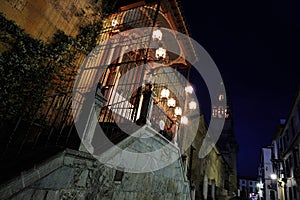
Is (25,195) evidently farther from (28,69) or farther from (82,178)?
(28,69)

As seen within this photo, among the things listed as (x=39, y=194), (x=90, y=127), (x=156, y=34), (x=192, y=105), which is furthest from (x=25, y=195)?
(x=192, y=105)

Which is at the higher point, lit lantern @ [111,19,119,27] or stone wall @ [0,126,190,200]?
lit lantern @ [111,19,119,27]

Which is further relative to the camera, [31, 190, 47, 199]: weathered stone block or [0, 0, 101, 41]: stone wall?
[0, 0, 101, 41]: stone wall

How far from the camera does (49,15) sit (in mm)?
7504

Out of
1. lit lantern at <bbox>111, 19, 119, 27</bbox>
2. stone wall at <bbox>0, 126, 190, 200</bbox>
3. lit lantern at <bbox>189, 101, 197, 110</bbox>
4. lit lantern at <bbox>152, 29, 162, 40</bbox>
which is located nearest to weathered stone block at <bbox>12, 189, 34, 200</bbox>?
stone wall at <bbox>0, 126, 190, 200</bbox>

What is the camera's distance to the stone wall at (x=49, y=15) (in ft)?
21.0

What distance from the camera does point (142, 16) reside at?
11094 millimetres

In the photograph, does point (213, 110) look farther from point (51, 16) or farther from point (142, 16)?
point (51, 16)

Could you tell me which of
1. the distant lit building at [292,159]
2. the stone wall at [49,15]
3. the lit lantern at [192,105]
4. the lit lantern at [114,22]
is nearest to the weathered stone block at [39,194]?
the stone wall at [49,15]

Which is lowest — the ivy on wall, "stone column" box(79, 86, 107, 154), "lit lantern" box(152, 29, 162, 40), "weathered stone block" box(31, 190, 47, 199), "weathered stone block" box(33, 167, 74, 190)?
"weathered stone block" box(31, 190, 47, 199)

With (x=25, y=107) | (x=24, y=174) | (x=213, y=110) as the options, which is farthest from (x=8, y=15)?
(x=213, y=110)

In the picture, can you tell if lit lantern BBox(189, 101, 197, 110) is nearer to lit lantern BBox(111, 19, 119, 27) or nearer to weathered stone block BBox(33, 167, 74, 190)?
lit lantern BBox(111, 19, 119, 27)

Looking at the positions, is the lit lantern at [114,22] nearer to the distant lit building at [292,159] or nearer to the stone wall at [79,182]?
the stone wall at [79,182]

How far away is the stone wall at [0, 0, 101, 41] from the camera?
6.40m
